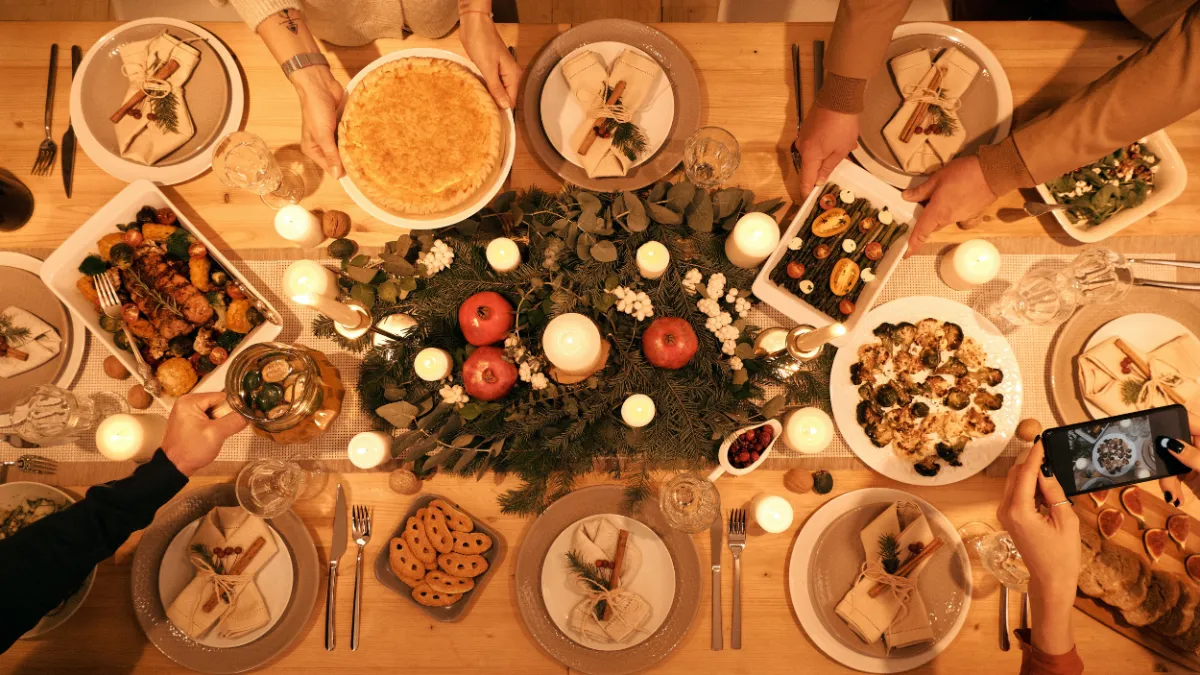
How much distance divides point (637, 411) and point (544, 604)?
1.59 ft

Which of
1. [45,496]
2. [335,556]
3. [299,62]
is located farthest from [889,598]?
[45,496]

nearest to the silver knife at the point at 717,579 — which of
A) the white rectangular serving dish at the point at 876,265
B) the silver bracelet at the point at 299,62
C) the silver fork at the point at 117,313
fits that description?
the white rectangular serving dish at the point at 876,265

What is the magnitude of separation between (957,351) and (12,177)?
227 cm

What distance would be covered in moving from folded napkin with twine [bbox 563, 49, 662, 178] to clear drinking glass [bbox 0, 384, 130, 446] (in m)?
1.24

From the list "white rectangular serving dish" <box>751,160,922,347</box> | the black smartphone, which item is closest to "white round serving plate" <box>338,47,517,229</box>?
"white rectangular serving dish" <box>751,160,922,347</box>

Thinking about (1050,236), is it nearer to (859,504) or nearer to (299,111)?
(859,504)

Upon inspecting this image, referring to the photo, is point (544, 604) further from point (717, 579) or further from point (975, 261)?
point (975, 261)

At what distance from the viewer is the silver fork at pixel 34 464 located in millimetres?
1337

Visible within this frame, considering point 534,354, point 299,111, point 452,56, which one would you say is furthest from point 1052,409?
point 299,111

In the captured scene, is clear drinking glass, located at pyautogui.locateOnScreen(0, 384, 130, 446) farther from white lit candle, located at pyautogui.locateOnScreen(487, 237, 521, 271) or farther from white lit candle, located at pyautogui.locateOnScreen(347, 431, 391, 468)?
white lit candle, located at pyautogui.locateOnScreen(487, 237, 521, 271)

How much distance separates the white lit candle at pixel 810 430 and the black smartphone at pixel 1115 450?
0.43 meters

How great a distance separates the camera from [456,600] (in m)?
1.28

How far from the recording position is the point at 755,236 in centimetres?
123

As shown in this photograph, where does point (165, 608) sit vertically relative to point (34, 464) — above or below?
below
